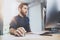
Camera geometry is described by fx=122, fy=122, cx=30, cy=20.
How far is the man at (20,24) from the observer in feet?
3.86

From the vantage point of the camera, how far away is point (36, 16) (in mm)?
1182

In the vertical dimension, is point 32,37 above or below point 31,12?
below

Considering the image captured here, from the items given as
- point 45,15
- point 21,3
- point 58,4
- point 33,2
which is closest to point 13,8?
point 21,3

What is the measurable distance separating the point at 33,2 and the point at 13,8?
0.66 feet

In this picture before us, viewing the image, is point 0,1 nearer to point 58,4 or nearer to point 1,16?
point 1,16

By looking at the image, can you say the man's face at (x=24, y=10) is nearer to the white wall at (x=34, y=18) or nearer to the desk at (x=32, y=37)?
the white wall at (x=34, y=18)

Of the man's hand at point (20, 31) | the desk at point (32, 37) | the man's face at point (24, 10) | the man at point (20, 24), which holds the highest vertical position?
the man's face at point (24, 10)

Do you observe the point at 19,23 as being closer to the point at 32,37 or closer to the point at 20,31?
the point at 20,31

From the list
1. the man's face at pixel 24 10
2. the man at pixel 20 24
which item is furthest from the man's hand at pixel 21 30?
the man's face at pixel 24 10

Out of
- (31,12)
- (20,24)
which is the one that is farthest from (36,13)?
(20,24)

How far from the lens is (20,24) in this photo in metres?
1.18

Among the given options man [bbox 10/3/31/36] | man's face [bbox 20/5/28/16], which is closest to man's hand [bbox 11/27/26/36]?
man [bbox 10/3/31/36]

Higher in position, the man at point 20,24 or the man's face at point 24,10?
the man's face at point 24,10

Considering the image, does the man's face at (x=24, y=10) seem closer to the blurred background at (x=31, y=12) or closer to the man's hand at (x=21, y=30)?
the blurred background at (x=31, y=12)
